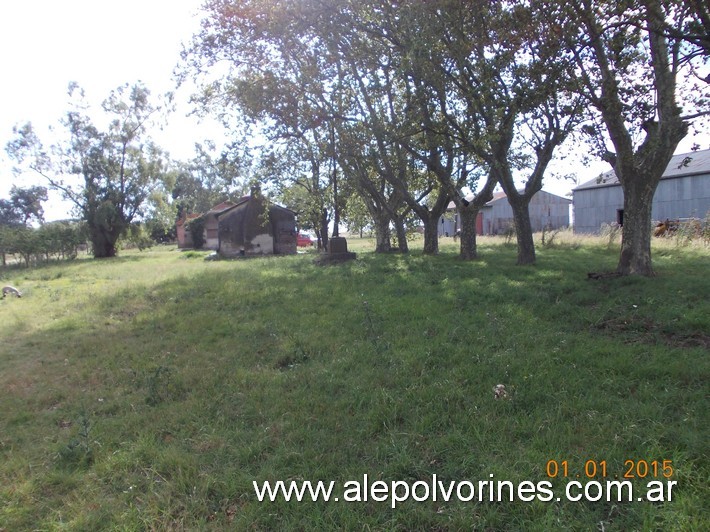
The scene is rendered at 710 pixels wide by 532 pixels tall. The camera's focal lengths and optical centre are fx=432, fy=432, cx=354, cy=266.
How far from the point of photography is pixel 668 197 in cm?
2931

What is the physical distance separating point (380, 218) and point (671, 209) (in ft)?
70.4

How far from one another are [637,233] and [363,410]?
8.14 metres

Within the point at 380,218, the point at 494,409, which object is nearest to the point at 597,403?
the point at 494,409

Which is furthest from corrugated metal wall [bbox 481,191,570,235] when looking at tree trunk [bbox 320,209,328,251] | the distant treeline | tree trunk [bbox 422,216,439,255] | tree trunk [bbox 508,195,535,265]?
the distant treeline

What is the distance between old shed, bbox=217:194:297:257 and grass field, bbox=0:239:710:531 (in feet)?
71.2

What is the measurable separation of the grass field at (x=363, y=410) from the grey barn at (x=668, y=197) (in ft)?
71.8

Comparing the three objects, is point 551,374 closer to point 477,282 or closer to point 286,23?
point 477,282

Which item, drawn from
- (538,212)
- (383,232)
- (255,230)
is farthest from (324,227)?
(538,212)

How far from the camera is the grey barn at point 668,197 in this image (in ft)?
89.9

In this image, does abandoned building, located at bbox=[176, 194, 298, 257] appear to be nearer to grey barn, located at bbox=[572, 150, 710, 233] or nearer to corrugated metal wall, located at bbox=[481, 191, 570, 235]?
grey barn, located at bbox=[572, 150, 710, 233]

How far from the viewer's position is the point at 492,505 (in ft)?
9.04

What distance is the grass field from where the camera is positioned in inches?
112
